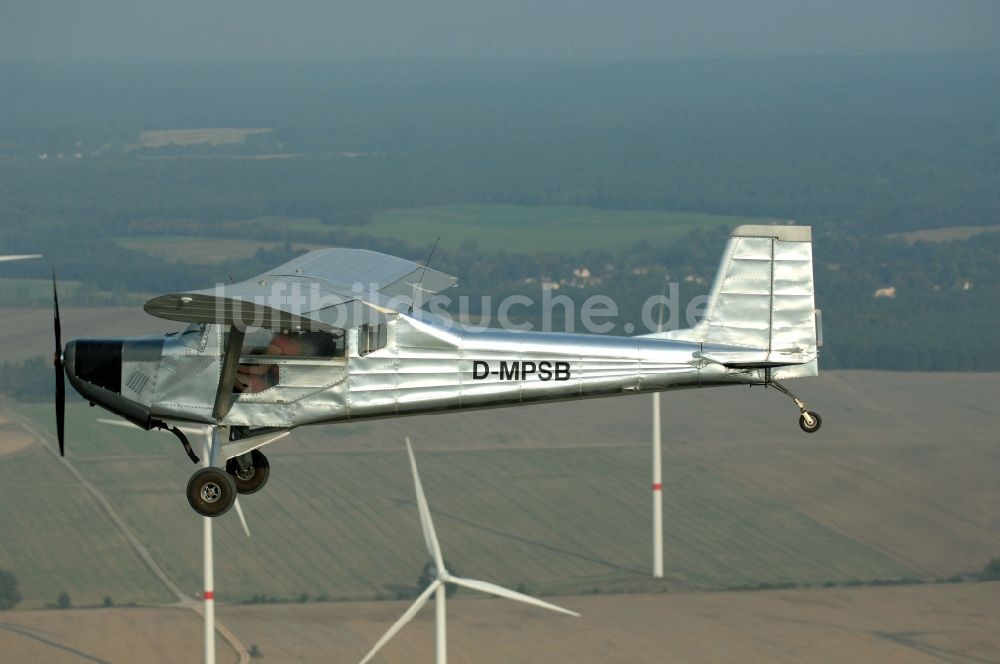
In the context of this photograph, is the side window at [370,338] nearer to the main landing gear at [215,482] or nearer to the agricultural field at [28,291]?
the main landing gear at [215,482]

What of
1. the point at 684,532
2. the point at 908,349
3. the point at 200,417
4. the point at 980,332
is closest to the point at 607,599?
the point at 684,532

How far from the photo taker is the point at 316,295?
18.2m

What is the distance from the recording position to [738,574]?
63500 millimetres

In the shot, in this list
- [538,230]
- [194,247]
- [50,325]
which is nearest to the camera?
[50,325]

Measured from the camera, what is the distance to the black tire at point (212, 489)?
18859 mm

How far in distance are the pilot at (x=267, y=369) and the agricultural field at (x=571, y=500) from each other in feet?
136

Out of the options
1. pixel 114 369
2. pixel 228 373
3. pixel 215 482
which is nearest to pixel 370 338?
pixel 228 373

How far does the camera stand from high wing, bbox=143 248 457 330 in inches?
670

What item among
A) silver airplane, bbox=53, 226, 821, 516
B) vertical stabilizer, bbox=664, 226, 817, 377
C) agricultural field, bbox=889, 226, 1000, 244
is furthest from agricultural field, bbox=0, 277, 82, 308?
vertical stabilizer, bbox=664, 226, 817, 377

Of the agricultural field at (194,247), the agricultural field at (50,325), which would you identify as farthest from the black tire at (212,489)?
the agricultural field at (194,247)

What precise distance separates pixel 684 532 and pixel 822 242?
4557 inches

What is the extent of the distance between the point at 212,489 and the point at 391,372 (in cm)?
249

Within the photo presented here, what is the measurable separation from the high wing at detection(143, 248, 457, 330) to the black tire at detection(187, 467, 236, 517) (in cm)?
196

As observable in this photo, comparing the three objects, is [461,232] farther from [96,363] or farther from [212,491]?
[212,491]
